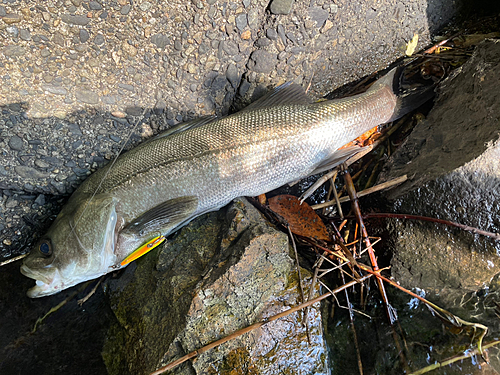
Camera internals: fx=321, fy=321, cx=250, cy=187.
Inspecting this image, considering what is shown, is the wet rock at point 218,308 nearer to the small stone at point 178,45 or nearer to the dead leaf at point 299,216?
the dead leaf at point 299,216

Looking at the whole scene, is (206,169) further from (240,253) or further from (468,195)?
(468,195)

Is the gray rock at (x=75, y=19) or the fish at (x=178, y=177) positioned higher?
the gray rock at (x=75, y=19)

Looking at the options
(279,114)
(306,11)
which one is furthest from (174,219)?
(306,11)

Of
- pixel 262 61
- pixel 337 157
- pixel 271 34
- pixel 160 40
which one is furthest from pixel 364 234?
pixel 160 40

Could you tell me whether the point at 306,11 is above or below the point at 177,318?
above

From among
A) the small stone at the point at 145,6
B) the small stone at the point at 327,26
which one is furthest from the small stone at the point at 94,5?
the small stone at the point at 327,26
